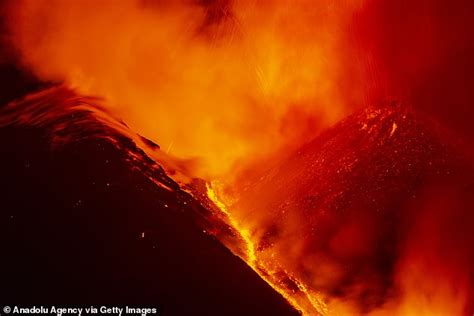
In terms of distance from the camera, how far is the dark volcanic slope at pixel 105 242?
530cm

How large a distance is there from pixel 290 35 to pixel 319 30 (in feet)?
1.95

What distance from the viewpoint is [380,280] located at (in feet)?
21.8

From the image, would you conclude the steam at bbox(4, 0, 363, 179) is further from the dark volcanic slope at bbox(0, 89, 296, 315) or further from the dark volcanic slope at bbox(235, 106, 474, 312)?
the dark volcanic slope at bbox(0, 89, 296, 315)

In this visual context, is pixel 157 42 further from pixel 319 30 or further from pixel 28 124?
pixel 28 124

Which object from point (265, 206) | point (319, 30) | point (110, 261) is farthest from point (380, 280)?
point (319, 30)

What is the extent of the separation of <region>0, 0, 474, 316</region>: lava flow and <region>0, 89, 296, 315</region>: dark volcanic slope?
426 mm

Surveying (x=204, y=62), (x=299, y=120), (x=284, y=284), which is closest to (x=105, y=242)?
(x=284, y=284)

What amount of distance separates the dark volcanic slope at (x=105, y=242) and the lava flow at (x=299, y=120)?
43 cm

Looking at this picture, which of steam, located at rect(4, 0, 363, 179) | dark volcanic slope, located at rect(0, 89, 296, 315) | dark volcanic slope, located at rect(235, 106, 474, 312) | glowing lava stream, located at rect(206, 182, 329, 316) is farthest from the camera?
steam, located at rect(4, 0, 363, 179)

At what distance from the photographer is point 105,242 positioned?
5.72m

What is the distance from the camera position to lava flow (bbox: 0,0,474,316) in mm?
6922

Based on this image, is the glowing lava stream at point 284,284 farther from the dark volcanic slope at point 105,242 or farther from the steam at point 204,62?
the steam at point 204,62

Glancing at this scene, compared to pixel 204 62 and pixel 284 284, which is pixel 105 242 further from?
pixel 204 62

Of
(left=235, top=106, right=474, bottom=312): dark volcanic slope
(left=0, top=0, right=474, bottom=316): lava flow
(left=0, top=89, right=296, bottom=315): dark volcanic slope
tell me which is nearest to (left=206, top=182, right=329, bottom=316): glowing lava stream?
(left=0, top=0, right=474, bottom=316): lava flow
